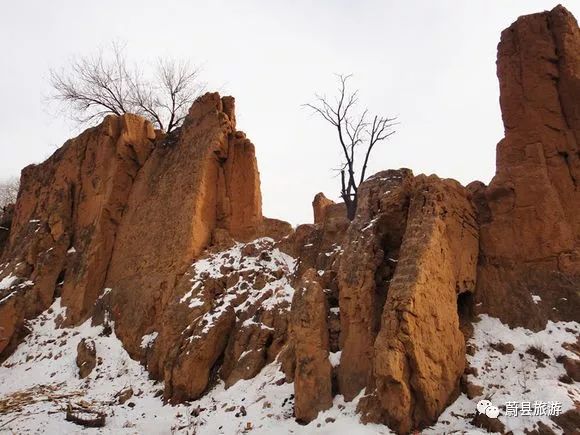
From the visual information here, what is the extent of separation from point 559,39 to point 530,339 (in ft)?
24.3

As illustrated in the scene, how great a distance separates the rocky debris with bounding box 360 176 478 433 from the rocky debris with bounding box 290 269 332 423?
1105 millimetres

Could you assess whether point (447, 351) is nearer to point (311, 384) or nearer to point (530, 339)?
point (530, 339)

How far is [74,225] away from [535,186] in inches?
694

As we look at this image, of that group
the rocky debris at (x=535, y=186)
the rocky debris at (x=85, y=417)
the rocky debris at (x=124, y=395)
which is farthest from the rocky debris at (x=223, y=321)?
the rocky debris at (x=535, y=186)

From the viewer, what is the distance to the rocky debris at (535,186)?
34.0 feet

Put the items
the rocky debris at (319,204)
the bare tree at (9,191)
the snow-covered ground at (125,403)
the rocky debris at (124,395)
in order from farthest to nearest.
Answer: the bare tree at (9,191) → the rocky debris at (319,204) → the rocky debris at (124,395) → the snow-covered ground at (125,403)

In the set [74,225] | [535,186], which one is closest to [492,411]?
[535,186]

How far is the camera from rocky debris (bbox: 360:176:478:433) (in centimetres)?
870

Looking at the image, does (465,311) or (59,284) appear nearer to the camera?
(465,311)

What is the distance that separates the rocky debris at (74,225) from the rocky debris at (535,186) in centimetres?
1358

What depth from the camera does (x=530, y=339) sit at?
969cm

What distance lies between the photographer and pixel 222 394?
39.1 ft

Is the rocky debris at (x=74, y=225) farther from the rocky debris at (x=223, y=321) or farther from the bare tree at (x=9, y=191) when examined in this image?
the bare tree at (x=9, y=191)

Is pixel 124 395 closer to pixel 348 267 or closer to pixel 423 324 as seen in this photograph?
pixel 348 267
